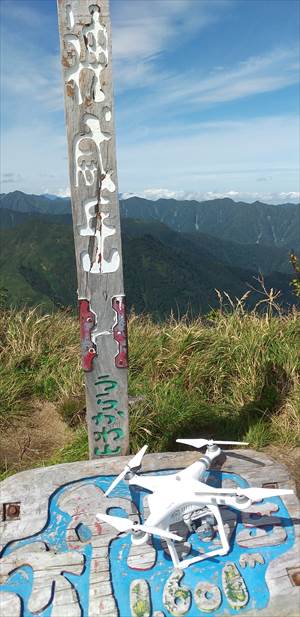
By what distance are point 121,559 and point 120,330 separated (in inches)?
68.5

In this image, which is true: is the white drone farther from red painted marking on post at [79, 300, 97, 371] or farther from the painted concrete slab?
red painted marking on post at [79, 300, 97, 371]

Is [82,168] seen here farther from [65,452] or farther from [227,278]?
[227,278]

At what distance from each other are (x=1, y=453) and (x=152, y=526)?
271 cm

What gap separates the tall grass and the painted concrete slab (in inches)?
43.3

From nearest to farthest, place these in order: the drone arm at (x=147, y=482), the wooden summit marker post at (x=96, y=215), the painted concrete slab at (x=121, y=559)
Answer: the painted concrete slab at (x=121, y=559)
the drone arm at (x=147, y=482)
the wooden summit marker post at (x=96, y=215)

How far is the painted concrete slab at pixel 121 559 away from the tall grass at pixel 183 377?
1099mm

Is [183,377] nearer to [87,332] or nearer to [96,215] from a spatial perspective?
[87,332]

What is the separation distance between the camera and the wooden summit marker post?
11.3ft

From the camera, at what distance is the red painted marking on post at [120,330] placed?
12.8ft

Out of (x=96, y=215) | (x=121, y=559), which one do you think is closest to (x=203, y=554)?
(x=121, y=559)

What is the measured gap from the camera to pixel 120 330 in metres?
3.97

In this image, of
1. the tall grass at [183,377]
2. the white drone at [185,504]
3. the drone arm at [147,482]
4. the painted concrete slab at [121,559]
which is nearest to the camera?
the painted concrete slab at [121,559]

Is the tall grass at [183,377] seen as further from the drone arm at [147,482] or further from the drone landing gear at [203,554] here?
the drone landing gear at [203,554]

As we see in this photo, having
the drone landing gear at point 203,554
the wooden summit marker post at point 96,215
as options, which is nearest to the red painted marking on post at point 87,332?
the wooden summit marker post at point 96,215
